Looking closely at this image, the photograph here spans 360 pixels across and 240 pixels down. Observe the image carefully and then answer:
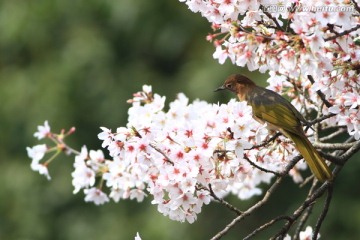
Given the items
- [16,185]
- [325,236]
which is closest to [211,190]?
[325,236]

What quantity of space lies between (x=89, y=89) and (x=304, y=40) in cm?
806

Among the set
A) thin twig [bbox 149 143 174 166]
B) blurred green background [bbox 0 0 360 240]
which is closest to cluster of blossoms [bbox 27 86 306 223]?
thin twig [bbox 149 143 174 166]

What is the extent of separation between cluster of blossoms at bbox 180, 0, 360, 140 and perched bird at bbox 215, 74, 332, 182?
0.45 feet

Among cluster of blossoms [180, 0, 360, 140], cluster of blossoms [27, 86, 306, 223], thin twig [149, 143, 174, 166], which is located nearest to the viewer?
cluster of blossoms [180, 0, 360, 140]

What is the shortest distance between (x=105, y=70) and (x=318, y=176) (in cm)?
801

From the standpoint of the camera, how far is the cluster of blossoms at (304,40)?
331cm

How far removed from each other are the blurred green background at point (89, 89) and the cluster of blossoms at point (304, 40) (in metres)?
5.99

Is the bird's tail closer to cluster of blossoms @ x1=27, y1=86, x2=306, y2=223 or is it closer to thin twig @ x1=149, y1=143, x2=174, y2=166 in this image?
cluster of blossoms @ x1=27, y1=86, x2=306, y2=223

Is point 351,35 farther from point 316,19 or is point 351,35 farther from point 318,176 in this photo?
point 318,176

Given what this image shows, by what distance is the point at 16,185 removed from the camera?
1073 centimetres

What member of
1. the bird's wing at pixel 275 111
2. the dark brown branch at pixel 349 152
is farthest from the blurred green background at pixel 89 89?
the dark brown branch at pixel 349 152

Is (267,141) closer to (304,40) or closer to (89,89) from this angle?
(304,40)

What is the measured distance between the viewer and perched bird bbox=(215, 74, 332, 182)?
11.2ft

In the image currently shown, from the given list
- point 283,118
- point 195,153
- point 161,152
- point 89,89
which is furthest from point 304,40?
point 89,89
